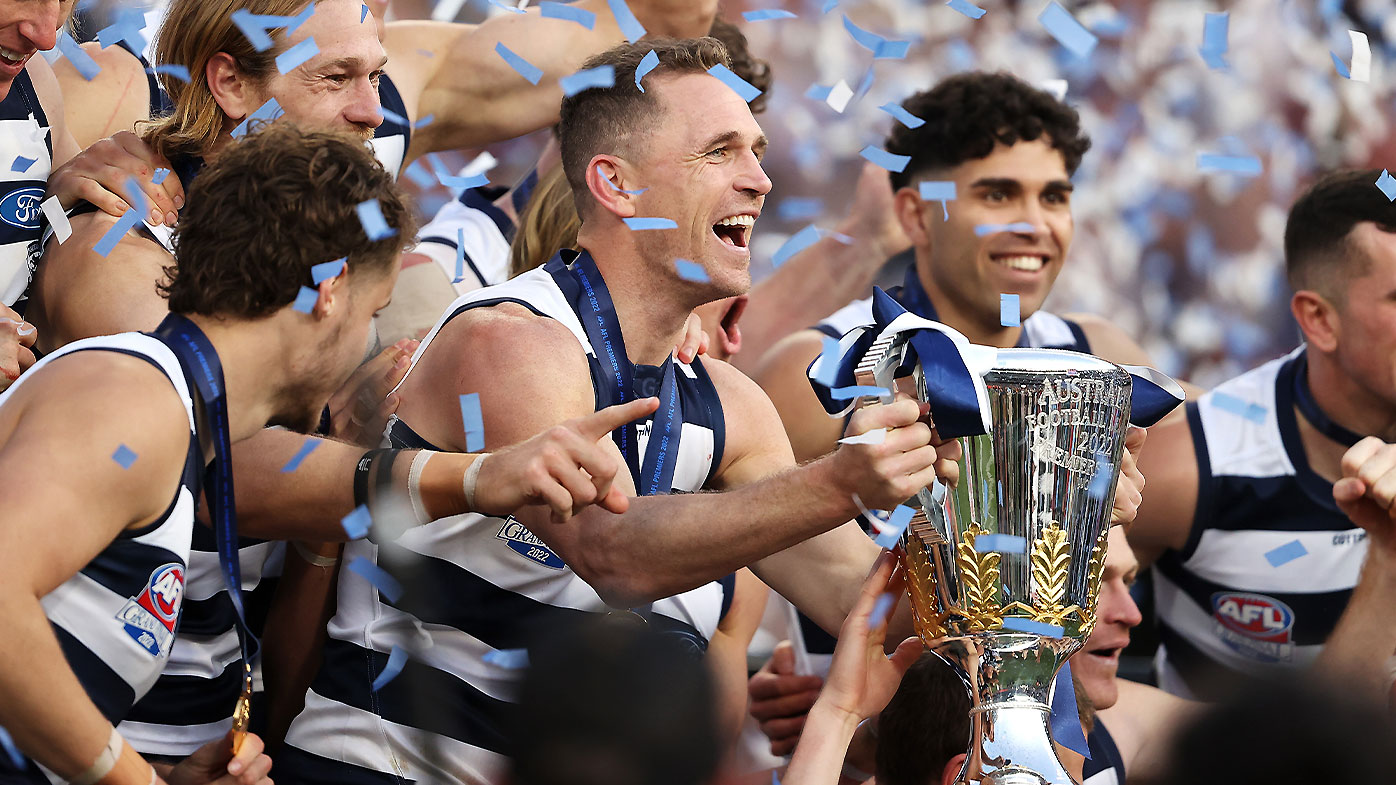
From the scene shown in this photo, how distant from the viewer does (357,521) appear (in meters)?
2.80

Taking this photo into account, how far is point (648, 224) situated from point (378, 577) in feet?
2.83

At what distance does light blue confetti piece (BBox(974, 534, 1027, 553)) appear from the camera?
270 centimetres

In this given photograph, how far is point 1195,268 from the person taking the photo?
696 cm

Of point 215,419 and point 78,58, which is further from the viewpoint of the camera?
point 78,58

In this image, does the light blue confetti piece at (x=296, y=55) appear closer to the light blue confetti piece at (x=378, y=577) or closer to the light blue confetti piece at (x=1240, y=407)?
the light blue confetti piece at (x=378, y=577)

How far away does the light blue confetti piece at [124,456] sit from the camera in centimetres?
231

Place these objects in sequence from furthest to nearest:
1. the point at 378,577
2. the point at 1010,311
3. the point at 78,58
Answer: the point at 1010,311
the point at 78,58
the point at 378,577

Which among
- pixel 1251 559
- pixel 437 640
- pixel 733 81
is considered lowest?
pixel 1251 559

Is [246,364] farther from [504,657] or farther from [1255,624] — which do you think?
[1255,624]

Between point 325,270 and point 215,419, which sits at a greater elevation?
point 325,270

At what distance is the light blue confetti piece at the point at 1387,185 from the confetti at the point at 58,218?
121 inches

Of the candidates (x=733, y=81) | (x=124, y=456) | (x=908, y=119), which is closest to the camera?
(x=124, y=456)

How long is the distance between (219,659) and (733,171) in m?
1.37

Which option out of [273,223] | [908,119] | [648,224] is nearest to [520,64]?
[908,119]
